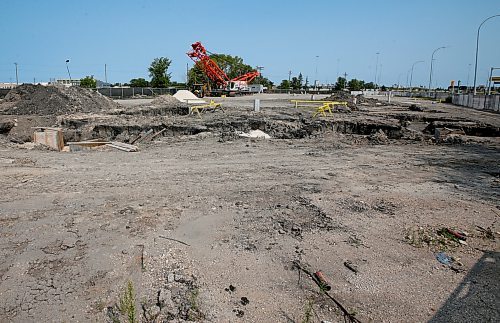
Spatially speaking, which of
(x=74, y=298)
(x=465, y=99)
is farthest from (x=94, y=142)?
(x=465, y=99)

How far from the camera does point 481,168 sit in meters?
11.2

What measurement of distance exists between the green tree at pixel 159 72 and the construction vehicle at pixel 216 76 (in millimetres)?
19175

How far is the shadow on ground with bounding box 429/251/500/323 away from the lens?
3.96 metres

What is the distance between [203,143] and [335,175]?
23.3 ft

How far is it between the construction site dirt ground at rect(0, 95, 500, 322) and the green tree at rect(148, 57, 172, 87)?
2399 inches

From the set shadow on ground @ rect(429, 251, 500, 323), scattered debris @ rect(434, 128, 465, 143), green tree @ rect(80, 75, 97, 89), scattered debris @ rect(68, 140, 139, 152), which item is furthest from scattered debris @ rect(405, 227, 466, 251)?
green tree @ rect(80, 75, 97, 89)

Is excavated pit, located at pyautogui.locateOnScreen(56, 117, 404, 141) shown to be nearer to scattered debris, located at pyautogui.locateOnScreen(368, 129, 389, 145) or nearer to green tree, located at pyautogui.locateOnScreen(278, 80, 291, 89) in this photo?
scattered debris, located at pyautogui.locateOnScreen(368, 129, 389, 145)

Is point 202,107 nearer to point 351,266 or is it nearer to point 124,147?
point 124,147

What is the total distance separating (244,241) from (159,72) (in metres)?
69.0

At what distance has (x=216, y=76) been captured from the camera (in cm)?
5188

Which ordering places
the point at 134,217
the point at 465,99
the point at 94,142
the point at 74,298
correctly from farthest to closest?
the point at 465,99, the point at 94,142, the point at 134,217, the point at 74,298

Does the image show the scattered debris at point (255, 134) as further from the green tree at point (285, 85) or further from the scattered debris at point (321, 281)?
the green tree at point (285, 85)

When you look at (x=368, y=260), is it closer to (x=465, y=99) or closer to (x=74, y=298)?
(x=74, y=298)

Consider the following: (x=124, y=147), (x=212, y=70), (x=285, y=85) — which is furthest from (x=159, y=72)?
(x=124, y=147)
